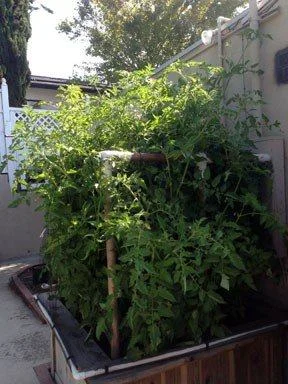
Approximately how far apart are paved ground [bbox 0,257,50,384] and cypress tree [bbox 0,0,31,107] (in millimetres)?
4473

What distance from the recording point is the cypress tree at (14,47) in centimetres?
785

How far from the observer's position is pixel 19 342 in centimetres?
388

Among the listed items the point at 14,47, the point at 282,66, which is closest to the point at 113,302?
the point at 282,66

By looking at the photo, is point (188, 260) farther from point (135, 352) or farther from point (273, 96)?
point (273, 96)

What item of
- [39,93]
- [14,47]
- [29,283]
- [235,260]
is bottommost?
[29,283]

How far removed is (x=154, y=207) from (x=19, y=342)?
2693mm

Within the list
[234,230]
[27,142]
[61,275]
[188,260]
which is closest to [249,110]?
[234,230]

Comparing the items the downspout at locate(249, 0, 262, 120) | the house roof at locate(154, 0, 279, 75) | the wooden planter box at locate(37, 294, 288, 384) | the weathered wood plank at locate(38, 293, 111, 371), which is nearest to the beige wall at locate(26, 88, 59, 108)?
the house roof at locate(154, 0, 279, 75)

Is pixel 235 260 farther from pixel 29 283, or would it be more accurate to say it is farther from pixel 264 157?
pixel 29 283

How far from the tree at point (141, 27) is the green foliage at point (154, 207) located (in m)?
9.58

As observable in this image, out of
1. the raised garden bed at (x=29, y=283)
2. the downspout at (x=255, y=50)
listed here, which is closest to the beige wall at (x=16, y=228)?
the raised garden bed at (x=29, y=283)

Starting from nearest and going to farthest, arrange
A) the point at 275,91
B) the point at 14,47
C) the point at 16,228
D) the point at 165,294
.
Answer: the point at 165,294 → the point at 275,91 → the point at 16,228 → the point at 14,47

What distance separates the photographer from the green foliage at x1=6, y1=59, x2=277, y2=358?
6.07ft

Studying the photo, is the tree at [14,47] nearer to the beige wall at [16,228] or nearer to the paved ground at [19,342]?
the beige wall at [16,228]
